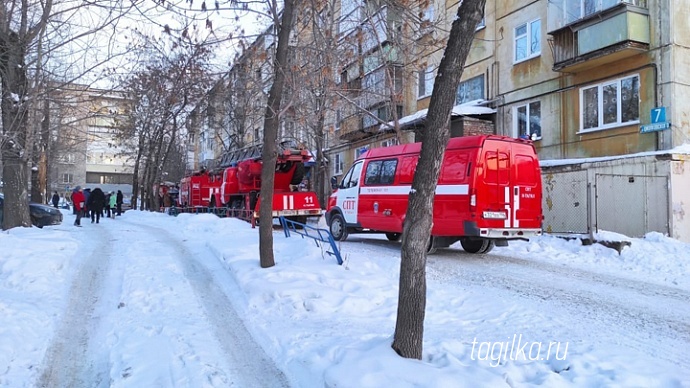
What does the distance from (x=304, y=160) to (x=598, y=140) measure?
9.56 m

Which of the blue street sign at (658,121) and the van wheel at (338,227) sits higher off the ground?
the blue street sign at (658,121)

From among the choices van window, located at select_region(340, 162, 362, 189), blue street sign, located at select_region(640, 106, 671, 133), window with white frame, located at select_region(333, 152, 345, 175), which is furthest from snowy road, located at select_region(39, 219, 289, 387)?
window with white frame, located at select_region(333, 152, 345, 175)

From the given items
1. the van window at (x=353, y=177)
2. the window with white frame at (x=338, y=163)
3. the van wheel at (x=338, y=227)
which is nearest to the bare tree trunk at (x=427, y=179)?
the van window at (x=353, y=177)

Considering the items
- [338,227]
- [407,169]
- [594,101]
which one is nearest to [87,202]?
[338,227]

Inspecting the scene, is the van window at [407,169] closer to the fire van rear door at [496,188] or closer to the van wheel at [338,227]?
Result: the fire van rear door at [496,188]

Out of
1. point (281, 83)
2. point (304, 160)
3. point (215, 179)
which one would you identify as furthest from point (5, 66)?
point (215, 179)

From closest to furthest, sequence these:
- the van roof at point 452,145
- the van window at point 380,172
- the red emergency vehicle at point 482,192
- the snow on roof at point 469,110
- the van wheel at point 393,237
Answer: the red emergency vehicle at point 482,192 < the van roof at point 452,145 < the van window at point 380,172 < the van wheel at point 393,237 < the snow on roof at point 469,110

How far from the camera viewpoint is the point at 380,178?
12125mm

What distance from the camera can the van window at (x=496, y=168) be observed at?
9.70 metres

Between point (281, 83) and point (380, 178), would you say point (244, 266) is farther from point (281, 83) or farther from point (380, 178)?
point (380, 178)

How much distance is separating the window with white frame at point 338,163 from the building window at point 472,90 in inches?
389

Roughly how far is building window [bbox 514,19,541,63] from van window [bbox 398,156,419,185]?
9440 mm

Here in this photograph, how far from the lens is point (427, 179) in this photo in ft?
13.5

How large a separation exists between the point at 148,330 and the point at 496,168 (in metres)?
6.85
